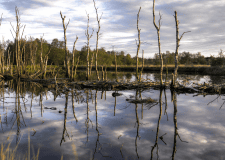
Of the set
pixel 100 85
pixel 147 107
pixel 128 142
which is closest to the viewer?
pixel 128 142

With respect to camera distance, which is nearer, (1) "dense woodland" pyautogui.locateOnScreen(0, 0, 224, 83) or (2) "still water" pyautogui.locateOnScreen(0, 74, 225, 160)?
(2) "still water" pyautogui.locateOnScreen(0, 74, 225, 160)

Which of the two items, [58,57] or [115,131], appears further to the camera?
[58,57]

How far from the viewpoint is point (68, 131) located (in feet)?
18.3

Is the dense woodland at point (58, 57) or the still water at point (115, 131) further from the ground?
the dense woodland at point (58, 57)

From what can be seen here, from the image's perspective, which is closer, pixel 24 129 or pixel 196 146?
pixel 196 146

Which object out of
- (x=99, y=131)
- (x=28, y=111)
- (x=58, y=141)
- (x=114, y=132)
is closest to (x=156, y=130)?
(x=114, y=132)

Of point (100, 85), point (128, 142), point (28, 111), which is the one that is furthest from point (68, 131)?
point (100, 85)

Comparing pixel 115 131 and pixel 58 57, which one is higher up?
pixel 58 57

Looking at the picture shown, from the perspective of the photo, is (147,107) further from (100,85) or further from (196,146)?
(100,85)

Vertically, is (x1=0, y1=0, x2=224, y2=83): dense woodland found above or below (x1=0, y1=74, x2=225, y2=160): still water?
above

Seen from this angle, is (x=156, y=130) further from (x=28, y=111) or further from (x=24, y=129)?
(x=28, y=111)

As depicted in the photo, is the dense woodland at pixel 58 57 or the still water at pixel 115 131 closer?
the still water at pixel 115 131

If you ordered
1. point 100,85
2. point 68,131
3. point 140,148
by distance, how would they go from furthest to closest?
point 100,85 < point 68,131 < point 140,148

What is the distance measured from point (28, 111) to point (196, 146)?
652 cm
